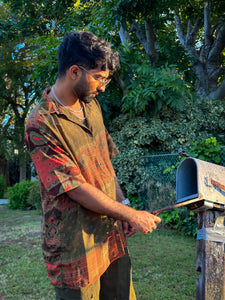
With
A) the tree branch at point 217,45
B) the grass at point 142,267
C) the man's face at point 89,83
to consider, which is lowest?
the grass at point 142,267

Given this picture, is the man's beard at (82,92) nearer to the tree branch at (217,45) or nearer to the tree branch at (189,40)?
the tree branch at (189,40)

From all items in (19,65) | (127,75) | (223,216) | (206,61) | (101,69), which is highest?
(19,65)

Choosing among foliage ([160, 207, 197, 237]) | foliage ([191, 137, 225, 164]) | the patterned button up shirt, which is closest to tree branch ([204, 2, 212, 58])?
foliage ([191, 137, 225, 164])

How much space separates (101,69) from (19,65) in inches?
702

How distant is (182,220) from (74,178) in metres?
5.65

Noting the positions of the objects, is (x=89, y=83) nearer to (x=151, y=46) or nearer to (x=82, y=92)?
(x=82, y=92)

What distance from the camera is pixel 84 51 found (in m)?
1.81

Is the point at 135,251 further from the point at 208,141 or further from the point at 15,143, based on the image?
the point at 15,143

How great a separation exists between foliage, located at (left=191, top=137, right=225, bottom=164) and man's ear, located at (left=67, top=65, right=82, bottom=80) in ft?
16.3

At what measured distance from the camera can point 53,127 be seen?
5.82 ft

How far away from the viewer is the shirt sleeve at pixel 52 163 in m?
1.74

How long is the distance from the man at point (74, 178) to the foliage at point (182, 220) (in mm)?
5018

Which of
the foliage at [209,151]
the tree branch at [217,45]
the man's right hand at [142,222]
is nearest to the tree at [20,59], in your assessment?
the foliage at [209,151]

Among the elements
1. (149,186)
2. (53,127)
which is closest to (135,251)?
(149,186)
